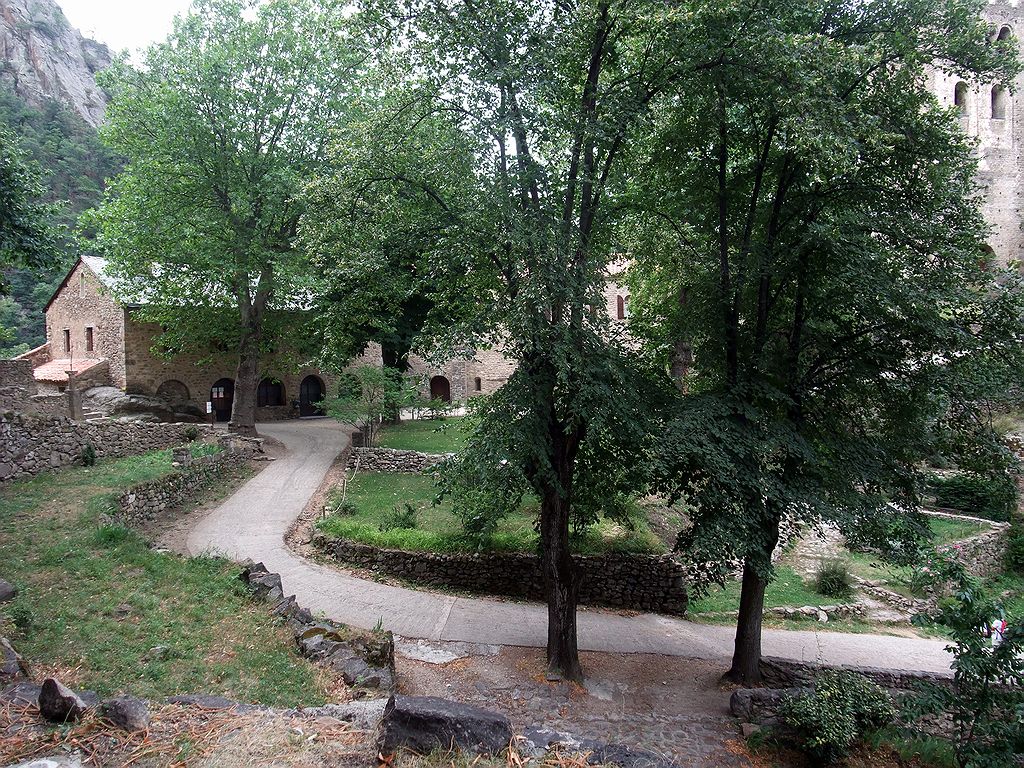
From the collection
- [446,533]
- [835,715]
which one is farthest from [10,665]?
[446,533]

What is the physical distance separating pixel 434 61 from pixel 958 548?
1844 centimetres

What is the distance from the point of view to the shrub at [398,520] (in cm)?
1372

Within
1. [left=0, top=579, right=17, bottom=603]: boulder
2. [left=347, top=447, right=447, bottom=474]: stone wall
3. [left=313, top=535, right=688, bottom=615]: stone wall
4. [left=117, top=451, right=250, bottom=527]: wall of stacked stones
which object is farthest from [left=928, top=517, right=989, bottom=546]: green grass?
[left=0, top=579, right=17, bottom=603]: boulder

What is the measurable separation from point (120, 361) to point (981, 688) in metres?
32.2

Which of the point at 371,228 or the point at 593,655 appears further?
the point at 593,655

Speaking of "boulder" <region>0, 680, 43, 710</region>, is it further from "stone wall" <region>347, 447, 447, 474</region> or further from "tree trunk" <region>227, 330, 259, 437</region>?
"tree trunk" <region>227, 330, 259, 437</region>

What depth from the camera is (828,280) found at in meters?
8.85

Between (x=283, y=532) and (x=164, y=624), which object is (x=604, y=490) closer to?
(x=164, y=624)

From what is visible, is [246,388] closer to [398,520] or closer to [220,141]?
[220,141]

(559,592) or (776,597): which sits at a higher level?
(559,592)

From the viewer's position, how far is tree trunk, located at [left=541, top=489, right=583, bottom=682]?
365 inches

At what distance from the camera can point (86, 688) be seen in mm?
5637

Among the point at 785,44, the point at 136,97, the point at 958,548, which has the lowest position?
the point at 958,548

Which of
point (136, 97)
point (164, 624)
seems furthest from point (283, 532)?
point (136, 97)
